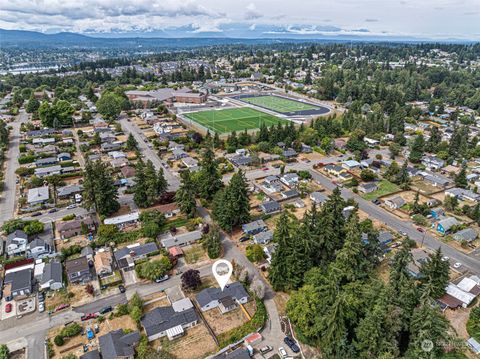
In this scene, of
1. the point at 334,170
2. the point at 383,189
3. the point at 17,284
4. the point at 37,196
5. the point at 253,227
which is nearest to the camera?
the point at 17,284

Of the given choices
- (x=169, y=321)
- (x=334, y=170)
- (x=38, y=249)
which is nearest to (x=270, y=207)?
(x=334, y=170)

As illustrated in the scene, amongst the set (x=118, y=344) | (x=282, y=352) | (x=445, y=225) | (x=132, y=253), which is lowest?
(x=445, y=225)

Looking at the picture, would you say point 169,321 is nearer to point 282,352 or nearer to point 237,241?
point 282,352

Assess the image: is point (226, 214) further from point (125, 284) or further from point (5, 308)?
point (5, 308)

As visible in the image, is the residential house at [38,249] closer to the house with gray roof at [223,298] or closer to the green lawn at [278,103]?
the house with gray roof at [223,298]

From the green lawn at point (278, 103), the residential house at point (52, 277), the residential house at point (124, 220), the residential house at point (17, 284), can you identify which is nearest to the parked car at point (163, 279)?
the residential house at point (52, 277)

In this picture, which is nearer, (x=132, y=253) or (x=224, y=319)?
(x=224, y=319)

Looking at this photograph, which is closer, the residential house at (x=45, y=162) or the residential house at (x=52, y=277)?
the residential house at (x=52, y=277)
